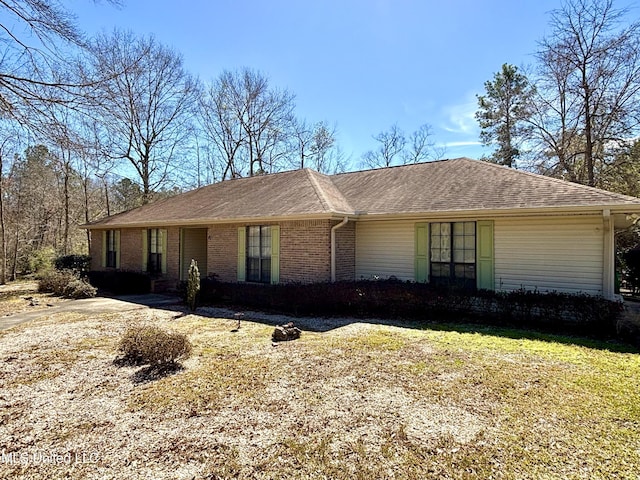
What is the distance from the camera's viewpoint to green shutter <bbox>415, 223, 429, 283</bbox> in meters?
10.4

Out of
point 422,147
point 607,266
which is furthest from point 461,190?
point 422,147

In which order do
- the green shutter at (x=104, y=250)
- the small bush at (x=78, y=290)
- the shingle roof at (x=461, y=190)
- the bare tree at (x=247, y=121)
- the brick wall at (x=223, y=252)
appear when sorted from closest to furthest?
the shingle roof at (x=461, y=190) → the brick wall at (x=223, y=252) → the small bush at (x=78, y=290) → the green shutter at (x=104, y=250) → the bare tree at (x=247, y=121)

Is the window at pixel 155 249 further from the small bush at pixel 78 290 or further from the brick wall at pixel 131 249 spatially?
the small bush at pixel 78 290

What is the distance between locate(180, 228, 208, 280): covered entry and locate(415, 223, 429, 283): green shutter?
29.3 ft

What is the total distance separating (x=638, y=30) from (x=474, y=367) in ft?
63.9

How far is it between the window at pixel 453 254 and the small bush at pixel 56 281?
13006 mm

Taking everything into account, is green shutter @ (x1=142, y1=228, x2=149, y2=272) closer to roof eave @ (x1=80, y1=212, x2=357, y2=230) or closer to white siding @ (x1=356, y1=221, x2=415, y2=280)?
roof eave @ (x1=80, y1=212, x2=357, y2=230)

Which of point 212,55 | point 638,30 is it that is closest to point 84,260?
point 212,55

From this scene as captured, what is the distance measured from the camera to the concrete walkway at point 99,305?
9516mm

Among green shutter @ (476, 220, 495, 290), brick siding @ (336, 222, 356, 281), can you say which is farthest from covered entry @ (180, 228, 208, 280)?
green shutter @ (476, 220, 495, 290)

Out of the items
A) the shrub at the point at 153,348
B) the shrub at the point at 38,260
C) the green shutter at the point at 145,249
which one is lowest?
the shrub at the point at 153,348

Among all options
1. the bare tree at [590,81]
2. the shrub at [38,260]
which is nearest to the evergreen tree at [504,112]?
the bare tree at [590,81]

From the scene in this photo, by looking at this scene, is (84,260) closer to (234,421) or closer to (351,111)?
(351,111)

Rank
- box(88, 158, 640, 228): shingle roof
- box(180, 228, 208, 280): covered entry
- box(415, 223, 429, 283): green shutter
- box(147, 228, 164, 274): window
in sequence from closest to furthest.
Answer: box(88, 158, 640, 228): shingle roof < box(415, 223, 429, 283): green shutter < box(180, 228, 208, 280): covered entry < box(147, 228, 164, 274): window
